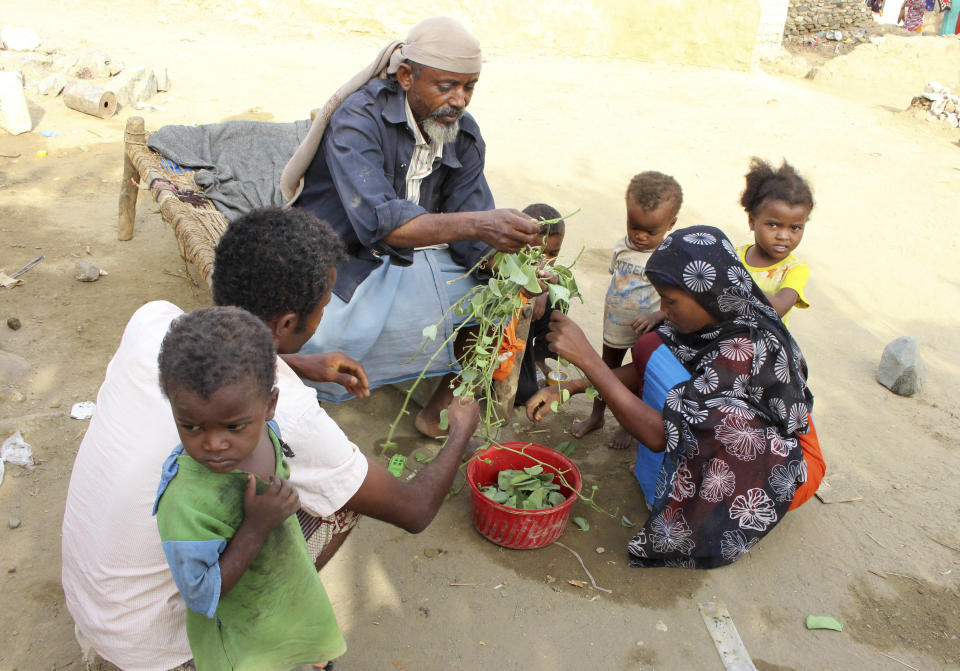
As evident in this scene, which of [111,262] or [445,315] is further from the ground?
[445,315]

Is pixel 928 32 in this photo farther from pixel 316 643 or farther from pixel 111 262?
pixel 316 643

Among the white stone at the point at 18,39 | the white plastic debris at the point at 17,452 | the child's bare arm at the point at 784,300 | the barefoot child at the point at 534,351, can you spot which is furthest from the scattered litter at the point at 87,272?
the white stone at the point at 18,39

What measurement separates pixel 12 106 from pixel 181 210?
4.30 meters

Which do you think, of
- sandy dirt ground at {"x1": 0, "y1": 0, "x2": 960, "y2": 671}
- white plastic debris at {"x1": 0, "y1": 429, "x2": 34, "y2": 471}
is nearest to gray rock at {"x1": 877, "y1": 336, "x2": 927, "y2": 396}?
sandy dirt ground at {"x1": 0, "y1": 0, "x2": 960, "y2": 671}

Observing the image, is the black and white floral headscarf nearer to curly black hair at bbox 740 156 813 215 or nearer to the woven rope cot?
curly black hair at bbox 740 156 813 215

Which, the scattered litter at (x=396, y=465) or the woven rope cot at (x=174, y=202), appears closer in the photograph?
the scattered litter at (x=396, y=465)

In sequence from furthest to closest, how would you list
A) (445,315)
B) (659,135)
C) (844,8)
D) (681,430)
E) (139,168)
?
(844,8), (659,135), (139,168), (445,315), (681,430)

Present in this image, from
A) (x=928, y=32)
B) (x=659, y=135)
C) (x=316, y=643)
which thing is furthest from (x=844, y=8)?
(x=316, y=643)

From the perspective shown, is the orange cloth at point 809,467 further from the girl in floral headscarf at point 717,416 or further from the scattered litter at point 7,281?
the scattered litter at point 7,281

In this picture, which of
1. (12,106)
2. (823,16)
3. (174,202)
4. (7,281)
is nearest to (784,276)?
(174,202)

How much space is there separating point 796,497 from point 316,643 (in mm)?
1995

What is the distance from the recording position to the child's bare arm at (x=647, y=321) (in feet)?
11.5

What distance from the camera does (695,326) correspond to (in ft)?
9.41

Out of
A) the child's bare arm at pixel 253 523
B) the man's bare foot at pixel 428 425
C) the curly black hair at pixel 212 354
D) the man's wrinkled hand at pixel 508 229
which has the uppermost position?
the curly black hair at pixel 212 354
